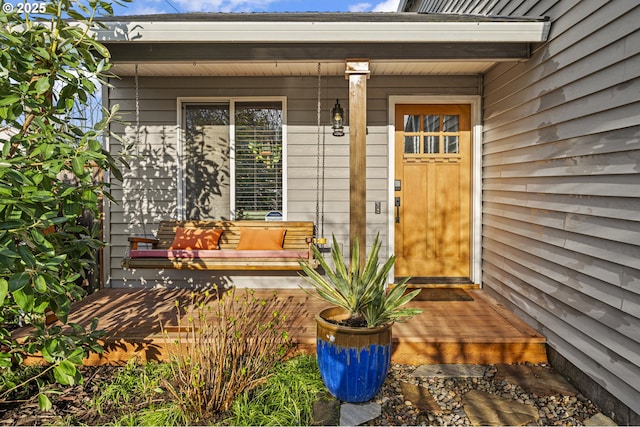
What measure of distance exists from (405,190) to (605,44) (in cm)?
250

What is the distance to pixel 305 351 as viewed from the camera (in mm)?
3088

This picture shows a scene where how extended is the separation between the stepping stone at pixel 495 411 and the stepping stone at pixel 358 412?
0.54 meters

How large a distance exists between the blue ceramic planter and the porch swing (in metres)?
1.48

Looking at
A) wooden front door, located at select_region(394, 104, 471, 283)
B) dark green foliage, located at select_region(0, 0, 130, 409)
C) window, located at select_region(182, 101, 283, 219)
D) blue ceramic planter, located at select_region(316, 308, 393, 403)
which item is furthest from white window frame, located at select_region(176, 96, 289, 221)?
blue ceramic planter, located at select_region(316, 308, 393, 403)

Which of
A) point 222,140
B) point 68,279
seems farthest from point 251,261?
point 68,279

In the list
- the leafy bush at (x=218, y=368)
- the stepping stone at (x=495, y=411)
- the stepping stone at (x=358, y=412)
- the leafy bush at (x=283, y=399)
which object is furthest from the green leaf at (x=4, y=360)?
the stepping stone at (x=495, y=411)

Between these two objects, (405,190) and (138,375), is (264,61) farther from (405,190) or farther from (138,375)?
(138,375)

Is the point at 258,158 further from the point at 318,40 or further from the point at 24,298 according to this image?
the point at 24,298

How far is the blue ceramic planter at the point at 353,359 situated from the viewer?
237 centimetres

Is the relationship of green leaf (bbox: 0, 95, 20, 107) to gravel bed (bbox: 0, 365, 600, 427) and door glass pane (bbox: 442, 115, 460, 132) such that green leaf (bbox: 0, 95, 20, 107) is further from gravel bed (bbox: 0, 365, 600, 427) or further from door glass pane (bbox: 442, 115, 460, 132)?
door glass pane (bbox: 442, 115, 460, 132)

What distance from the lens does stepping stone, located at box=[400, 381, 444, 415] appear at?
8.10 ft

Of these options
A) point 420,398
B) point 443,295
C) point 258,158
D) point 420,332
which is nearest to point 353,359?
point 420,398

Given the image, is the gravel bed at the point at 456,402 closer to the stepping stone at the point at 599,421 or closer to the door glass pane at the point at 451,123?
the stepping stone at the point at 599,421

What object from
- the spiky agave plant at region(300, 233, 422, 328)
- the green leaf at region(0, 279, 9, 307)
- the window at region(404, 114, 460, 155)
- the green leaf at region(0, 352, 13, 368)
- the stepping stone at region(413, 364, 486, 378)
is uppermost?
the window at region(404, 114, 460, 155)
